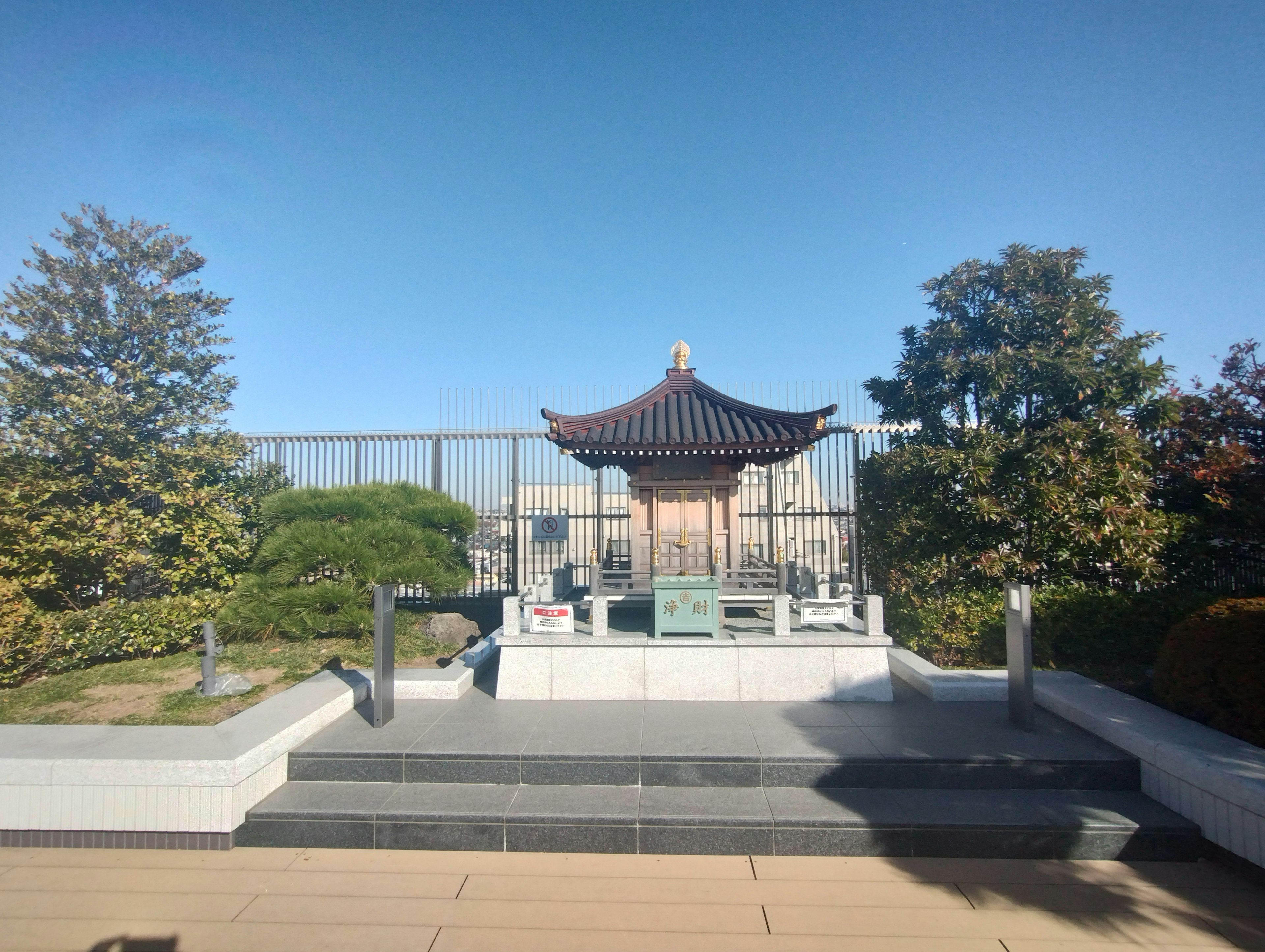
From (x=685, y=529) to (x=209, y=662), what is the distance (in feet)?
15.4

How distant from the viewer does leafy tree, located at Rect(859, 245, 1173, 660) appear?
6312mm

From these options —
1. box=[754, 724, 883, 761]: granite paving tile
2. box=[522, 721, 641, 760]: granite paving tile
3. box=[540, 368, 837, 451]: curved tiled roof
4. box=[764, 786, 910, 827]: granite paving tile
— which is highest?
box=[540, 368, 837, 451]: curved tiled roof

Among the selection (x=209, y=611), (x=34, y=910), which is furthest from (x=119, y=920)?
(x=209, y=611)

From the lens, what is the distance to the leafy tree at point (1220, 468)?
20.4 ft

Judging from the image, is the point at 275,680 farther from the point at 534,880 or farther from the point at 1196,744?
the point at 1196,744

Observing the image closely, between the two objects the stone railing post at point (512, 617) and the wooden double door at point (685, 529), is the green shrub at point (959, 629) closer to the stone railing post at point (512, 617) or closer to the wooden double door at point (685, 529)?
the wooden double door at point (685, 529)

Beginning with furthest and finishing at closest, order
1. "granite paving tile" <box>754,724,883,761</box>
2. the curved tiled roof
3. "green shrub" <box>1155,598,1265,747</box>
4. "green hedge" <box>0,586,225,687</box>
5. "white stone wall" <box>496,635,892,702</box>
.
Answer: the curved tiled roof < "white stone wall" <box>496,635,892,702</box> < "green hedge" <box>0,586,225,687</box> < "granite paving tile" <box>754,724,883,761</box> < "green shrub" <box>1155,598,1265,747</box>

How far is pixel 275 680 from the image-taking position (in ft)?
19.3

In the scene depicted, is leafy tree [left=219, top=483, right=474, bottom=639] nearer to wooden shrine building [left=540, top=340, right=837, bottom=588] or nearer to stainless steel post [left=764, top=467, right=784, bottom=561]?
wooden shrine building [left=540, top=340, right=837, bottom=588]

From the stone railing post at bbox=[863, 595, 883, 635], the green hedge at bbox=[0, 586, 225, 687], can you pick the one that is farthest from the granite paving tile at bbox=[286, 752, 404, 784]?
the stone railing post at bbox=[863, 595, 883, 635]

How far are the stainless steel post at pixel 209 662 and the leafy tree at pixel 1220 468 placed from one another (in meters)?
9.40

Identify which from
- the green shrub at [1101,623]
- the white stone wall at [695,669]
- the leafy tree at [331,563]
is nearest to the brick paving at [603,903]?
the white stone wall at [695,669]

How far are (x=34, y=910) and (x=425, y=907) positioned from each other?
199 cm

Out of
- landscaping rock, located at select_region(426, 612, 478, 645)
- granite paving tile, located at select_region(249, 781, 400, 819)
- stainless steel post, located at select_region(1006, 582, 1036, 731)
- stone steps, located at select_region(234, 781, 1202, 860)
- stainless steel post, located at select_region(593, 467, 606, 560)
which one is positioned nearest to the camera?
stone steps, located at select_region(234, 781, 1202, 860)
